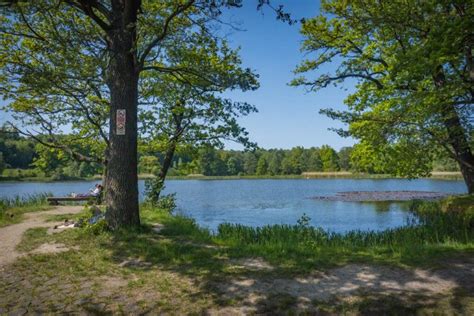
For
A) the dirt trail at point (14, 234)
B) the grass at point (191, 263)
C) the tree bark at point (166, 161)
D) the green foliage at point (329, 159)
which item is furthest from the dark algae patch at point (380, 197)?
the green foliage at point (329, 159)

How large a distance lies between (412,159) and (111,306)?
11.9m

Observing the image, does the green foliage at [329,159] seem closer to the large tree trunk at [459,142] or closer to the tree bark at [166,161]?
the large tree trunk at [459,142]

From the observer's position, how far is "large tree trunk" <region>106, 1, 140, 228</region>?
25.3 ft

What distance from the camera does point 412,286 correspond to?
4555mm

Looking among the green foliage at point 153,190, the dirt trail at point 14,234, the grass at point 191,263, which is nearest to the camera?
the grass at point 191,263

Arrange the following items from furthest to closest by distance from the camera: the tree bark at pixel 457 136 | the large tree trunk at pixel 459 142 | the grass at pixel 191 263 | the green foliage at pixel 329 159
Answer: the green foliage at pixel 329 159 < the large tree trunk at pixel 459 142 < the tree bark at pixel 457 136 < the grass at pixel 191 263

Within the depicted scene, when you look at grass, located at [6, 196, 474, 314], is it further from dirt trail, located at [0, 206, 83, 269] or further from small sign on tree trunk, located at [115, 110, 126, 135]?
small sign on tree trunk, located at [115, 110, 126, 135]

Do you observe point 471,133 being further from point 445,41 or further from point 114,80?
point 114,80

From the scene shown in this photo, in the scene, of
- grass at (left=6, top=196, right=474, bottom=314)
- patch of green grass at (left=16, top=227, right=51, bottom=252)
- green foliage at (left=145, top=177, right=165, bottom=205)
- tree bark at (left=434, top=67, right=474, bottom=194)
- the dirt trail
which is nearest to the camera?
grass at (left=6, top=196, right=474, bottom=314)

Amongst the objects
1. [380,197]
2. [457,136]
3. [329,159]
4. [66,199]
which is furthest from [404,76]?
[329,159]

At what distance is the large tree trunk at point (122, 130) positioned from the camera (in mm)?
7711

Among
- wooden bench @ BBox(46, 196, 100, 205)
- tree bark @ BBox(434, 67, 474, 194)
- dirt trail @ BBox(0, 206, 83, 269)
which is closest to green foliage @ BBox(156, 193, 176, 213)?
wooden bench @ BBox(46, 196, 100, 205)

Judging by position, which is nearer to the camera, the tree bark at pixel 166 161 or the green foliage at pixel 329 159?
the tree bark at pixel 166 161

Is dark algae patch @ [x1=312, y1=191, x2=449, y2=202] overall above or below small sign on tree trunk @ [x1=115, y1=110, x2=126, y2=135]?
A: below
